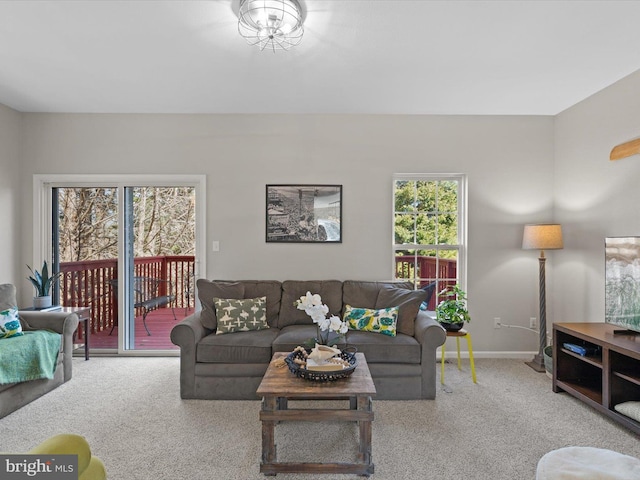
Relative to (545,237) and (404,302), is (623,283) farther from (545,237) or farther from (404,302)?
(404,302)

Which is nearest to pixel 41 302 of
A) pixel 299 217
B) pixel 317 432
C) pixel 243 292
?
pixel 243 292

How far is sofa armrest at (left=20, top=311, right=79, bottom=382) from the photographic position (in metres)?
3.17

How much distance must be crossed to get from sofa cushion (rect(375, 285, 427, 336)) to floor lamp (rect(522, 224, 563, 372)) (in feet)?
3.96

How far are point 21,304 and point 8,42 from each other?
2719 mm

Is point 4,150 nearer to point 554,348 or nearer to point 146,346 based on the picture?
point 146,346

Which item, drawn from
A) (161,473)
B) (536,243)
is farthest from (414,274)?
(161,473)

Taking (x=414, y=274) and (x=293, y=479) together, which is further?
(x=414, y=274)

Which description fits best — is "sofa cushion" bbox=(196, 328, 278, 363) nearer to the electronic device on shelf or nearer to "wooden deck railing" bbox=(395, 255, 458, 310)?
"wooden deck railing" bbox=(395, 255, 458, 310)

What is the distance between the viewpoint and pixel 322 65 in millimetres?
2811

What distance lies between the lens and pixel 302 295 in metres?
3.58

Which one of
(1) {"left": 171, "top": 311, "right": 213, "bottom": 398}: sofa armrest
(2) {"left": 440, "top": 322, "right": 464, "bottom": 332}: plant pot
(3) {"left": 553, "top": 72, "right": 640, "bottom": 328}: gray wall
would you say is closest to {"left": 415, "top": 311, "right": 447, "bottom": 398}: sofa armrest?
(2) {"left": 440, "top": 322, "right": 464, "bottom": 332}: plant pot

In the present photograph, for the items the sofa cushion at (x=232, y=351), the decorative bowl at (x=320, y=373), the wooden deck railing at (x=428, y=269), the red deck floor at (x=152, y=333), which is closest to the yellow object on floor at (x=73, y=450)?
the decorative bowl at (x=320, y=373)

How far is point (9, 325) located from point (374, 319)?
301 cm

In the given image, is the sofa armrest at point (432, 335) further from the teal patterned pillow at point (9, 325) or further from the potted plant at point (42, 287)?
the potted plant at point (42, 287)
